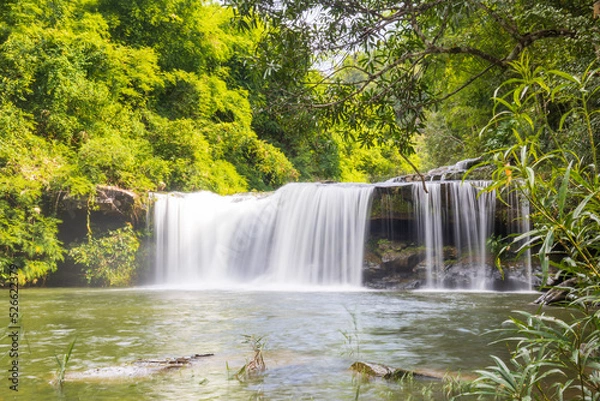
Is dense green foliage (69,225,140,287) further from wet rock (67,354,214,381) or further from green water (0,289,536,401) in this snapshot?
wet rock (67,354,214,381)

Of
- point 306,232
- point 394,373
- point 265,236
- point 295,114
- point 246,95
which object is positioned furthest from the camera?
point 246,95

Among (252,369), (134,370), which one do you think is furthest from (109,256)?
(252,369)

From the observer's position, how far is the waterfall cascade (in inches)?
565

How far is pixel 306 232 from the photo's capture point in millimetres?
15586

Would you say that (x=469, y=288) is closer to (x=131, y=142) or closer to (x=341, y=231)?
(x=341, y=231)

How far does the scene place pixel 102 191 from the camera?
48.7 feet

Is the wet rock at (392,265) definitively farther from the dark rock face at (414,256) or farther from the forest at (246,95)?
the forest at (246,95)

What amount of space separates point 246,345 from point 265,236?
10357 millimetres

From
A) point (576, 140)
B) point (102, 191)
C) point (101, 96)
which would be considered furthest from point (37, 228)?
point (576, 140)

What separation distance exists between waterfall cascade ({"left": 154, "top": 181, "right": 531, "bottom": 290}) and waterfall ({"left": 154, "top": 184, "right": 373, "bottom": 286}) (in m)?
0.03

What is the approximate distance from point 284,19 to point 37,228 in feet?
35.3

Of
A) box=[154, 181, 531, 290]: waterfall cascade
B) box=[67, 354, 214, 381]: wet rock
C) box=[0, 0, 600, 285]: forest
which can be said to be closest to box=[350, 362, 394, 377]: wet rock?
box=[67, 354, 214, 381]: wet rock

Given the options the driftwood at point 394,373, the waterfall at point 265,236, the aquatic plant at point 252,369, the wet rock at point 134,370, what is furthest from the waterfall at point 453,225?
the wet rock at point 134,370

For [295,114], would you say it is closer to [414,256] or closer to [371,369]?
[371,369]
